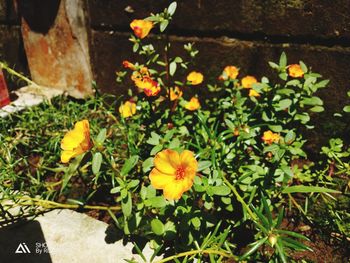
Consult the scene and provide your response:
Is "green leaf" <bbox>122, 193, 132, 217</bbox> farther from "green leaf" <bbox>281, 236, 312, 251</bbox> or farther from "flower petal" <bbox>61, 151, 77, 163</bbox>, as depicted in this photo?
"green leaf" <bbox>281, 236, 312, 251</bbox>

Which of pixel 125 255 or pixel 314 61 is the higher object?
pixel 314 61

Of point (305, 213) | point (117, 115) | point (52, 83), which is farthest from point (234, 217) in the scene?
point (52, 83)

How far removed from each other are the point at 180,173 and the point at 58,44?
1.86 m

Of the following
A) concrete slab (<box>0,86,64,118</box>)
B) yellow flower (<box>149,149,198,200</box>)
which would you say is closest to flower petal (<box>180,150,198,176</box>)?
yellow flower (<box>149,149,198,200</box>)

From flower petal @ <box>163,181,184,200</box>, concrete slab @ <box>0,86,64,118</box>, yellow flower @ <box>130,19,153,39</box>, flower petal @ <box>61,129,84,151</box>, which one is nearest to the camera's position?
flower petal @ <box>163,181,184,200</box>

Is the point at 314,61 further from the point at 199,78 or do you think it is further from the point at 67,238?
the point at 67,238

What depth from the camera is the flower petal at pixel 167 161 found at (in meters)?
1.20

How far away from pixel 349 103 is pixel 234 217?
968 millimetres

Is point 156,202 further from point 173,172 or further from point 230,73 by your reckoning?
point 230,73

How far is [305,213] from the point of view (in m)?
1.61

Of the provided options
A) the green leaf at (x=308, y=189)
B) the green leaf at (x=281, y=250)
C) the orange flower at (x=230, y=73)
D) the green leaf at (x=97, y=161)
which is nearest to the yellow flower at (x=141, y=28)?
the orange flower at (x=230, y=73)

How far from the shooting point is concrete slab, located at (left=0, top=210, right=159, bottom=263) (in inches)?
58.0

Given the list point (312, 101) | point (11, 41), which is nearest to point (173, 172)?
point (312, 101)

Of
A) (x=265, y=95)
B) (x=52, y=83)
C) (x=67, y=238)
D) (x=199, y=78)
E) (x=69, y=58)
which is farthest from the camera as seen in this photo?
(x=52, y=83)
